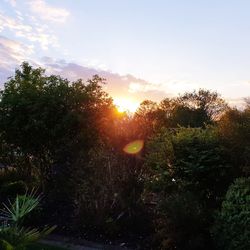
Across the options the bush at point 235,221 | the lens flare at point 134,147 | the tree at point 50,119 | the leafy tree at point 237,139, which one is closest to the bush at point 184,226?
the bush at point 235,221

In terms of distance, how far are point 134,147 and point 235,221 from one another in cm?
446

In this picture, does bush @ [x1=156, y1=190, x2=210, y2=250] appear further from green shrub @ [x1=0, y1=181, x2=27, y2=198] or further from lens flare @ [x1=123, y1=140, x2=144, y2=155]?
green shrub @ [x1=0, y1=181, x2=27, y2=198]

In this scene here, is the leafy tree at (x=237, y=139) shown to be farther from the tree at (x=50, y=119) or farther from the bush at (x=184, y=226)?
the tree at (x=50, y=119)

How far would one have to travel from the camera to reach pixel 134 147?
12.3 meters

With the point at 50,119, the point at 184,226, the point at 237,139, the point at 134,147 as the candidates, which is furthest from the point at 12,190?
the point at 237,139

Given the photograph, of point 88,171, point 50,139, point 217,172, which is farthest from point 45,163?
point 217,172

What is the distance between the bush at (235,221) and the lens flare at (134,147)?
11.4 feet

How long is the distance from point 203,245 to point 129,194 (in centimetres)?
243

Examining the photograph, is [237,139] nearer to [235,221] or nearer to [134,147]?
[235,221]

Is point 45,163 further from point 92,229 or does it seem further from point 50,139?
point 92,229

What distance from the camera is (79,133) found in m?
15.1

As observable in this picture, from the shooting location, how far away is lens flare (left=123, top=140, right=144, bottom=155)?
11817 millimetres

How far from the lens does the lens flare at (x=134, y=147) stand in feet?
38.8

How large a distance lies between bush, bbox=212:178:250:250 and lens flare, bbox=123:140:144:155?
11.4 feet
